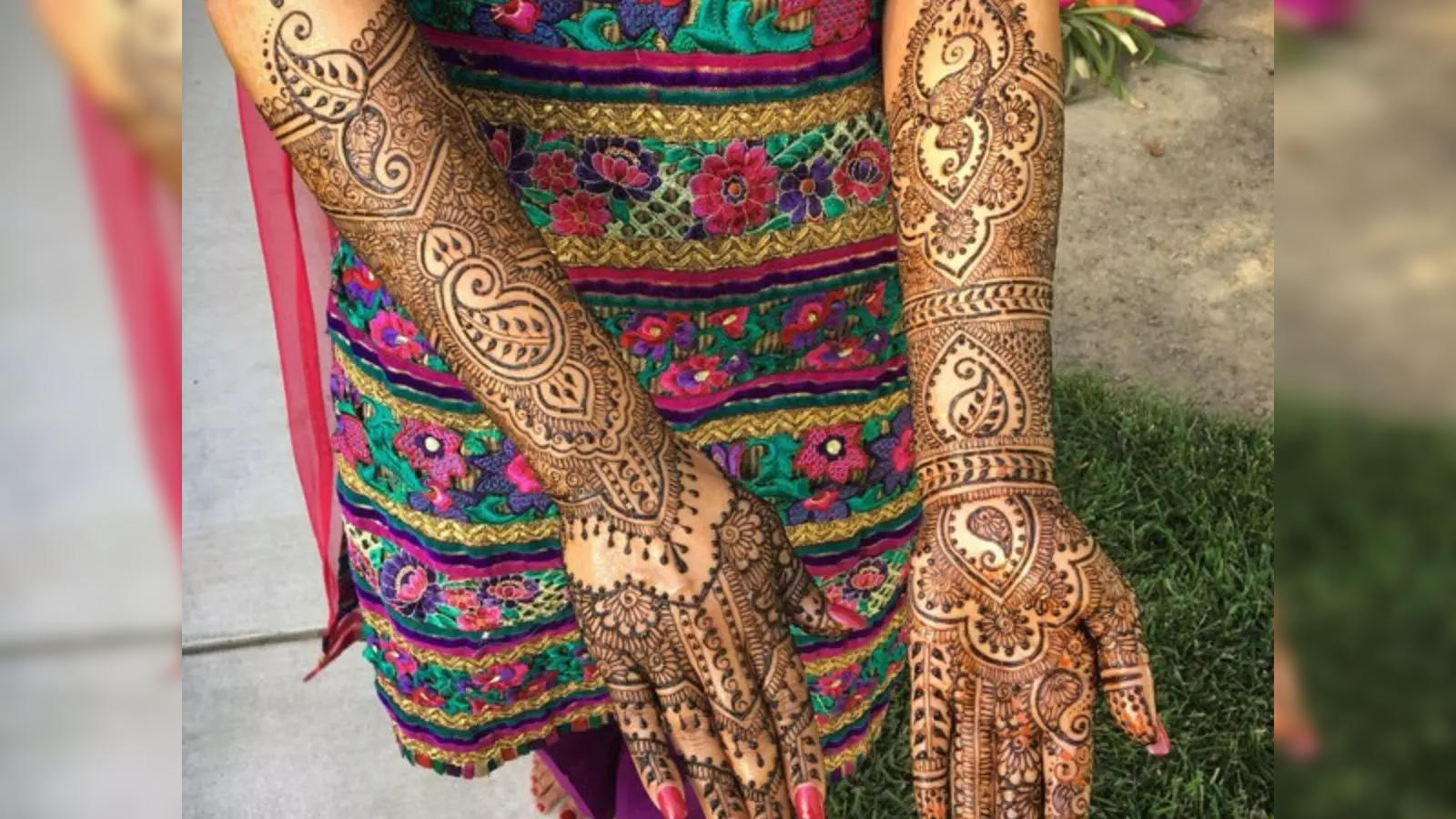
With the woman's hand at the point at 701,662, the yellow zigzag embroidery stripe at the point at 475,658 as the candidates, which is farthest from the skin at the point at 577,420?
the yellow zigzag embroidery stripe at the point at 475,658

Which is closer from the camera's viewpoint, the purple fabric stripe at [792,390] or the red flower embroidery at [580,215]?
the red flower embroidery at [580,215]

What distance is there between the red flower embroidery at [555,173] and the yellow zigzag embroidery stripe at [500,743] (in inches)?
28.9

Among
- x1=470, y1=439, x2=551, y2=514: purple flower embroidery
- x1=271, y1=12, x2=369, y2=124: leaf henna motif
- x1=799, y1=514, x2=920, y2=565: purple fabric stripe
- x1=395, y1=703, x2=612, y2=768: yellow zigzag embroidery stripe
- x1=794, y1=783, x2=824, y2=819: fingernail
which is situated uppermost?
x1=271, y1=12, x2=369, y2=124: leaf henna motif

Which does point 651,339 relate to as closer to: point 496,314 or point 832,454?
point 832,454

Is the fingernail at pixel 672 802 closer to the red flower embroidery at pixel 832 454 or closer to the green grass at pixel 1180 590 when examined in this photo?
the red flower embroidery at pixel 832 454

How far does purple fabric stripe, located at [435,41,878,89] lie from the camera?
1.29m

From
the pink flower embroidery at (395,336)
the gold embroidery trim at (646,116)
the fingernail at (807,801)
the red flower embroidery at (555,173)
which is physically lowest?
the fingernail at (807,801)

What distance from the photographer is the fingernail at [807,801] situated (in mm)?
981

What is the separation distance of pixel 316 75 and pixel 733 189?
45cm

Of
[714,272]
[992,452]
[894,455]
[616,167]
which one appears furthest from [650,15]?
[894,455]

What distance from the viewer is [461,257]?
3.50ft

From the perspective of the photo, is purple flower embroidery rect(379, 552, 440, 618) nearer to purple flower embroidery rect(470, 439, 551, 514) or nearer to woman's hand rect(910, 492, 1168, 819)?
purple flower embroidery rect(470, 439, 551, 514)

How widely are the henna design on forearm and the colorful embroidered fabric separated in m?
0.22
